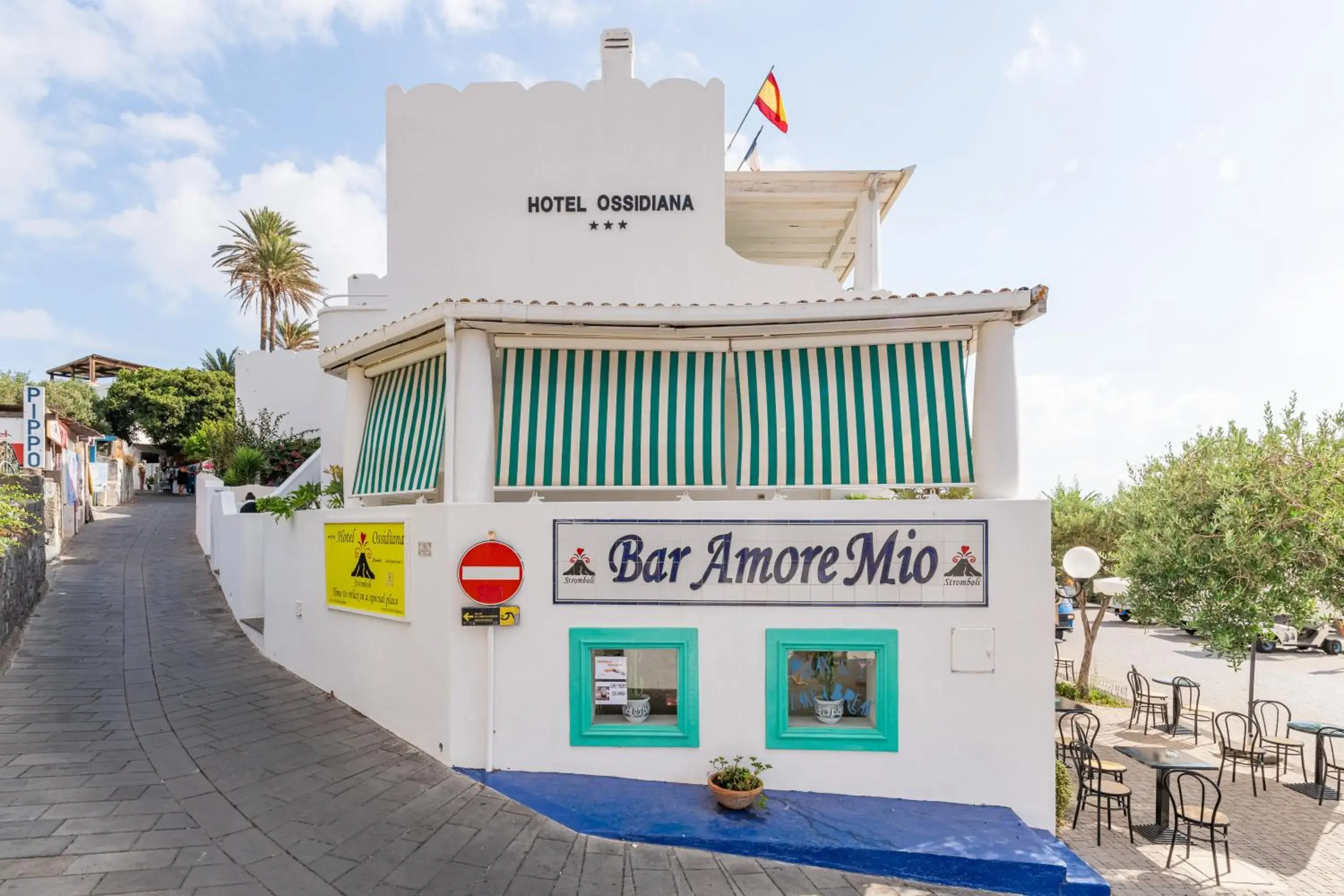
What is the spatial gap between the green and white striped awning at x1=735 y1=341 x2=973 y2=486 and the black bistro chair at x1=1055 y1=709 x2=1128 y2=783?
375 centimetres

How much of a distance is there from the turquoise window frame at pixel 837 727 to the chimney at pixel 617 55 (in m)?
8.34

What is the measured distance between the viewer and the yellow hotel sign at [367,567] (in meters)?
7.19

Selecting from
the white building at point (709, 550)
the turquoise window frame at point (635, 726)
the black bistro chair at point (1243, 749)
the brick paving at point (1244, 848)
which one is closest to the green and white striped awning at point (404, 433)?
the white building at point (709, 550)

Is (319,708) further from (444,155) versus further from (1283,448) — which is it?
(1283,448)

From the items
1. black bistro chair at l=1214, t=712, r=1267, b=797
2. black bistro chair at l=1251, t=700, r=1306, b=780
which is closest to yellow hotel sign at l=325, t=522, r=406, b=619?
black bistro chair at l=1214, t=712, r=1267, b=797

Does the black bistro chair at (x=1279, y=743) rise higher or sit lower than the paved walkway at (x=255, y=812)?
lower

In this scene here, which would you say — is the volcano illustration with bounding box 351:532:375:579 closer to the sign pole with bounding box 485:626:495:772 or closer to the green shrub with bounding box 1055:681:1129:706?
the sign pole with bounding box 485:626:495:772

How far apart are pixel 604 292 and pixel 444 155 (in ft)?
10.5

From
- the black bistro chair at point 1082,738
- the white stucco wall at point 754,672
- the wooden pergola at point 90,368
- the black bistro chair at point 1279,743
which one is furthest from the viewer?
the wooden pergola at point 90,368

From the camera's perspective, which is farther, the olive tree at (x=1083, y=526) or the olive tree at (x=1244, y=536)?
the olive tree at (x=1083, y=526)

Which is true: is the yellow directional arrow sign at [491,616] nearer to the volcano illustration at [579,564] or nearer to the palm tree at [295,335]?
the volcano illustration at [579,564]

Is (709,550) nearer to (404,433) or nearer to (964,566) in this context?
(964,566)

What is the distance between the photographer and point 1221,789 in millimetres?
11117

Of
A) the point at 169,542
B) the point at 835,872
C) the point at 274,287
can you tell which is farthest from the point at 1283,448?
the point at 274,287
